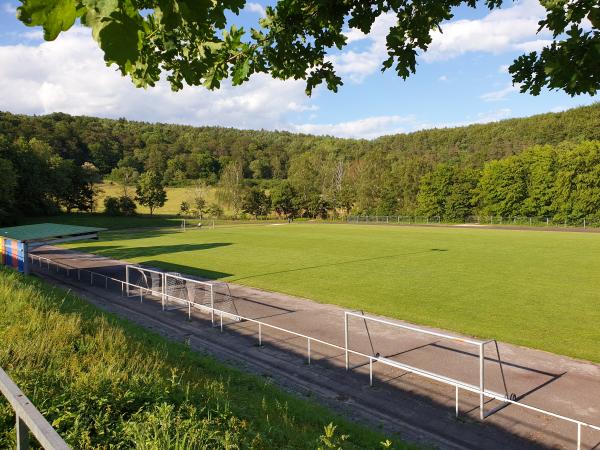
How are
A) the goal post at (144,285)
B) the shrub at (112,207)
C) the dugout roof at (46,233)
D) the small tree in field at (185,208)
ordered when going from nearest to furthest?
the goal post at (144,285), the dugout roof at (46,233), the shrub at (112,207), the small tree in field at (185,208)

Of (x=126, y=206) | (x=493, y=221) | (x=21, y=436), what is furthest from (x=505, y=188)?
(x=21, y=436)

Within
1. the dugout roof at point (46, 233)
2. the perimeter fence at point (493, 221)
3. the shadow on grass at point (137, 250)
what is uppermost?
the dugout roof at point (46, 233)

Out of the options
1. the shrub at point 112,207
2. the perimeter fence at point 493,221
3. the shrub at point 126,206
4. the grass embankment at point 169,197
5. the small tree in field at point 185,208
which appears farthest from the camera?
the grass embankment at point 169,197

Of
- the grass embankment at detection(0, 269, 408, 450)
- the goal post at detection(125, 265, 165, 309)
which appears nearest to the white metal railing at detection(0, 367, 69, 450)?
the grass embankment at detection(0, 269, 408, 450)

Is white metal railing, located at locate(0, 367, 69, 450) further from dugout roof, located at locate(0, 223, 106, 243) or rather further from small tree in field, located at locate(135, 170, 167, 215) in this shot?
small tree in field, located at locate(135, 170, 167, 215)

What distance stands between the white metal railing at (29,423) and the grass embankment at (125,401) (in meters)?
1.27

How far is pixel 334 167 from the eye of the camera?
102 metres

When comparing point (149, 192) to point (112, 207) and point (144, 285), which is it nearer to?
point (112, 207)

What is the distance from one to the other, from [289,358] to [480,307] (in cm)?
869

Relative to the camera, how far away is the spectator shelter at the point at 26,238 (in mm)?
22609

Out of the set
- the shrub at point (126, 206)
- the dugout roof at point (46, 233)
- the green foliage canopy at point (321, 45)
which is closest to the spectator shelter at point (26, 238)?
the dugout roof at point (46, 233)

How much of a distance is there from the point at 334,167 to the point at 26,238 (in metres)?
83.5

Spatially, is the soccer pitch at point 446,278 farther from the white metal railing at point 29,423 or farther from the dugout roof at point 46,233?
the white metal railing at point 29,423

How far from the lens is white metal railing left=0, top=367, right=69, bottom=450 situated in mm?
1987
